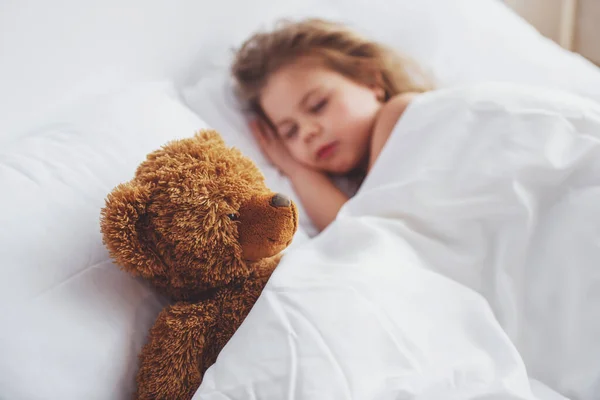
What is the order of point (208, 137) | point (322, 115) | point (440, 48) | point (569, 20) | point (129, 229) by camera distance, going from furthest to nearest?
point (569, 20)
point (440, 48)
point (322, 115)
point (208, 137)
point (129, 229)

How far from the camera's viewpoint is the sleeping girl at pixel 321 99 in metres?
1.19

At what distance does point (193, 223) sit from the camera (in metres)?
0.68

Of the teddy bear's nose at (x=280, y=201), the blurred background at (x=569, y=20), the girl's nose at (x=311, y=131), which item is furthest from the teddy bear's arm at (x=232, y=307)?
the blurred background at (x=569, y=20)

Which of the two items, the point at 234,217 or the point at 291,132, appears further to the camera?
the point at 291,132

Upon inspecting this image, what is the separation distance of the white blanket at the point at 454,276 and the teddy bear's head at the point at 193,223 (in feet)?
0.20

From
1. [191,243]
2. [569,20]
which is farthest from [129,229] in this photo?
[569,20]

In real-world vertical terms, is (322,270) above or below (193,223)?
below

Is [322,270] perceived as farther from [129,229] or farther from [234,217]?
[129,229]

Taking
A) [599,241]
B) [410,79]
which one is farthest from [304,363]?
[410,79]

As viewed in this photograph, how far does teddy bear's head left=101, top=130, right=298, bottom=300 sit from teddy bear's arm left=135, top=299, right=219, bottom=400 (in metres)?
0.03

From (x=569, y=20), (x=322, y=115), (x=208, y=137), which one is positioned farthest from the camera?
(x=569, y=20)

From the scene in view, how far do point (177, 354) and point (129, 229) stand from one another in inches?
6.2

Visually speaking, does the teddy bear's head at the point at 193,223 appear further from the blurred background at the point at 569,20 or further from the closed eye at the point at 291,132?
the blurred background at the point at 569,20

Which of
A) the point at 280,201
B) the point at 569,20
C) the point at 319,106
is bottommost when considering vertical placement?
the point at 569,20
